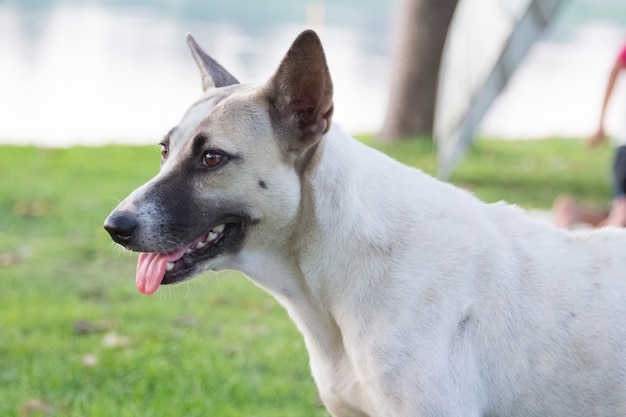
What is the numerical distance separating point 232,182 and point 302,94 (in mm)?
400

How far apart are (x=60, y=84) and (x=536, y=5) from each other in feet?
32.2

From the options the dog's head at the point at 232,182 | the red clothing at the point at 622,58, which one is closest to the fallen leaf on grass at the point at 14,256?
the dog's head at the point at 232,182

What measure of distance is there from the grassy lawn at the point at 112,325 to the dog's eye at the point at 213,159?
1677mm

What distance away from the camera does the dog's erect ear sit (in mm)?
3342

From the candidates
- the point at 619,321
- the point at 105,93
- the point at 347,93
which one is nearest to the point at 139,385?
the point at 619,321

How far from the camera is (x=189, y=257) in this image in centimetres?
349

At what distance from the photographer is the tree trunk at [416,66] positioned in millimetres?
10352

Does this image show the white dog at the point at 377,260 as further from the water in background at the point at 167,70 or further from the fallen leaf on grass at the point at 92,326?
the water in background at the point at 167,70

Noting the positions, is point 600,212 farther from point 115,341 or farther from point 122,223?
point 122,223

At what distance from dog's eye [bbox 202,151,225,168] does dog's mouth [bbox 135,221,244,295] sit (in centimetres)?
22

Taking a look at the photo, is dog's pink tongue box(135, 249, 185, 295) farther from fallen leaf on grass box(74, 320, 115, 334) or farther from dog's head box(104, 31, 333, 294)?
fallen leaf on grass box(74, 320, 115, 334)

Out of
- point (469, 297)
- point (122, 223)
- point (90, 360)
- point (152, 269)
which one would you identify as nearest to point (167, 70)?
point (90, 360)

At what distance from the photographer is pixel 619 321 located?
3.30 meters

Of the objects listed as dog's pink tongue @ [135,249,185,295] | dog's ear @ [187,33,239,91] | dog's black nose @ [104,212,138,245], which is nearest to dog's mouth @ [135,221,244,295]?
Answer: dog's pink tongue @ [135,249,185,295]
